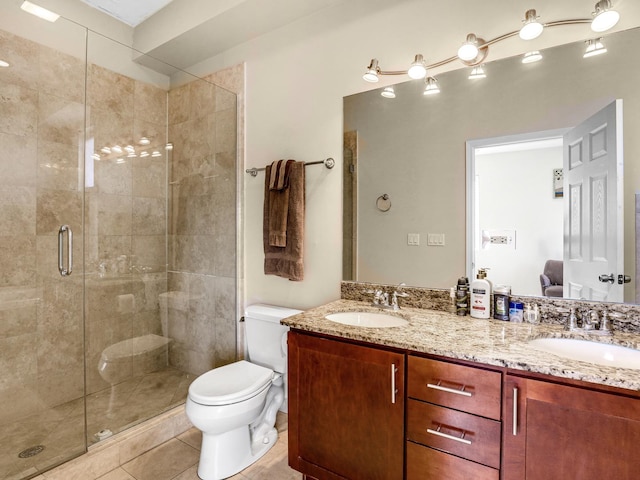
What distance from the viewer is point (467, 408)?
3.58ft

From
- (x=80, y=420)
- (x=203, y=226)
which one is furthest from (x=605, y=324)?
(x=80, y=420)

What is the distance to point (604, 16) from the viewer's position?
1.26m

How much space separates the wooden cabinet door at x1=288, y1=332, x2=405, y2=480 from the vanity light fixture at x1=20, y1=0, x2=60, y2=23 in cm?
240

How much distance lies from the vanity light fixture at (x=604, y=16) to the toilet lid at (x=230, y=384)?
2119 millimetres

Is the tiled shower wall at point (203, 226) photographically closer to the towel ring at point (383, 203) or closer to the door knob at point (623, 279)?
the towel ring at point (383, 203)

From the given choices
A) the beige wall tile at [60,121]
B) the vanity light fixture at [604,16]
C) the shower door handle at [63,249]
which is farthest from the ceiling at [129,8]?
the vanity light fixture at [604,16]

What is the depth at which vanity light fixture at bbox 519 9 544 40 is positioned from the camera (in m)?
1.34

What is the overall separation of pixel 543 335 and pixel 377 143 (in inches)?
47.0

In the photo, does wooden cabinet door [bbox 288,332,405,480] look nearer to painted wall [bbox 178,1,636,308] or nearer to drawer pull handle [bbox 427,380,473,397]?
drawer pull handle [bbox 427,380,473,397]

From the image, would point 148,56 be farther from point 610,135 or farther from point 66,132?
point 610,135

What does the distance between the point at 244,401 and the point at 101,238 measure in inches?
59.8

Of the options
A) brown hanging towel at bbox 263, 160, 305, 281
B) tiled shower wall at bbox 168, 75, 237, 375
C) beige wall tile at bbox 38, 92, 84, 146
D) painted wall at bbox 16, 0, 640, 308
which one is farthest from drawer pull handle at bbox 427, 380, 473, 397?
beige wall tile at bbox 38, 92, 84, 146

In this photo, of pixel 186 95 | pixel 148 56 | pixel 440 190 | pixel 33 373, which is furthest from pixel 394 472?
pixel 148 56

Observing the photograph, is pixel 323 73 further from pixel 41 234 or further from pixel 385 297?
pixel 41 234
